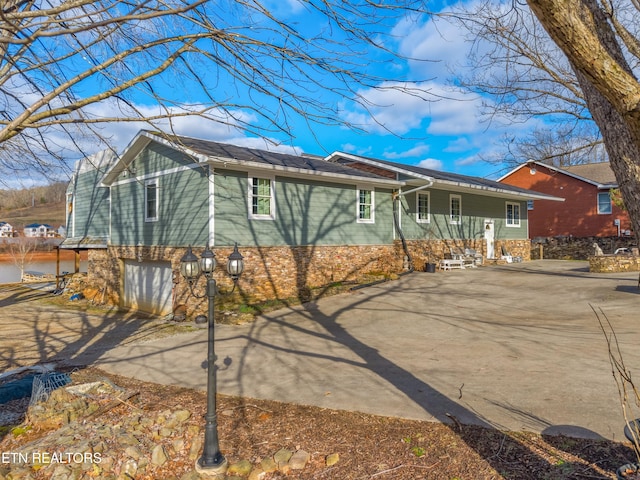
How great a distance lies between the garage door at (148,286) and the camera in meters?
13.7

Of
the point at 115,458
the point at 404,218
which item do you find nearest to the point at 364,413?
the point at 115,458

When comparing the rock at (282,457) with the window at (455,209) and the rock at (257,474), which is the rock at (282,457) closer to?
the rock at (257,474)

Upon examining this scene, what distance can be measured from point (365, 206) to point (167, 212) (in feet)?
23.7

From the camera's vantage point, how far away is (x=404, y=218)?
17.5 m

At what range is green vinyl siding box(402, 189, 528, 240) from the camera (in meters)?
17.9

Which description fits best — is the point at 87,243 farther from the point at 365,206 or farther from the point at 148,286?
the point at 365,206

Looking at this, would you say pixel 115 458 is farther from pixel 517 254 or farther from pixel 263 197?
pixel 517 254

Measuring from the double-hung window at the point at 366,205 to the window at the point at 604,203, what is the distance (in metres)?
17.5

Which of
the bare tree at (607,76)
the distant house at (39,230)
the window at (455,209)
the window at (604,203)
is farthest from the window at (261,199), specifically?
the distant house at (39,230)

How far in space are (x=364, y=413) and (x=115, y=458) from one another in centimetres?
267

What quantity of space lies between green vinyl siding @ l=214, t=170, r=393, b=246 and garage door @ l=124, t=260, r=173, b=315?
3.09 meters

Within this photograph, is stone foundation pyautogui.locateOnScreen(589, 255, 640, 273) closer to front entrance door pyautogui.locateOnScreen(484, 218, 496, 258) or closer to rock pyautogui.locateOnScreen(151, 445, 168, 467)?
front entrance door pyautogui.locateOnScreen(484, 218, 496, 258)

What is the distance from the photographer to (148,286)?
14695 mm

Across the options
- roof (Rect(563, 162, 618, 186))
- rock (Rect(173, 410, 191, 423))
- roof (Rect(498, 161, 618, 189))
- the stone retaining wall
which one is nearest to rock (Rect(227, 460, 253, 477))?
rock (Rect(173, 410, 191, 423))
